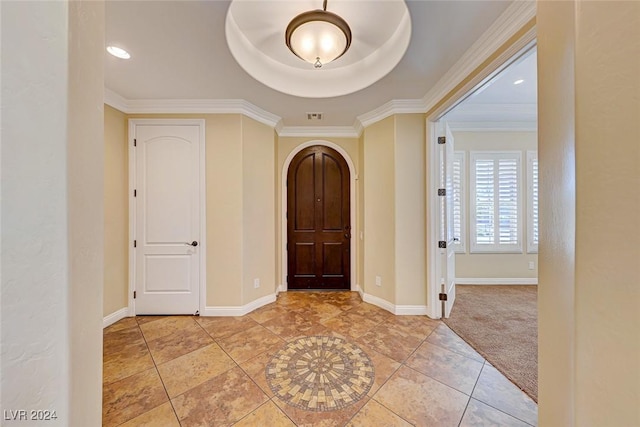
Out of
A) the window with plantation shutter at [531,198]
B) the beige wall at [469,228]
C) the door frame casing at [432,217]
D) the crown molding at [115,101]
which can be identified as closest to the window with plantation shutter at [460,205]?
the beige wall at [469,228]

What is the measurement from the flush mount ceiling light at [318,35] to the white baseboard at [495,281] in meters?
3.83

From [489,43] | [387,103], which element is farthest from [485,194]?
[489,43]

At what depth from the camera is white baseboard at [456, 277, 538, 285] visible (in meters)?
3.76

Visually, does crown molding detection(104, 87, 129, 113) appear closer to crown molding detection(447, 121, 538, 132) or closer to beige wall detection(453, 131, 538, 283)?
crown molding detection(447, 121, 538, 132)

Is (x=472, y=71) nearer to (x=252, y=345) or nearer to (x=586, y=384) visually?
(x=586, y=384)

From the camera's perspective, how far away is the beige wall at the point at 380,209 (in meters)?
2.81

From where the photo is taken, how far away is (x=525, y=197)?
147 inches

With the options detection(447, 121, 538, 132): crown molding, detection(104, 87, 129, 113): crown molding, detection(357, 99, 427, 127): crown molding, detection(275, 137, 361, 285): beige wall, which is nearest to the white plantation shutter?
detection(447, 121, 538, 132): crown molding

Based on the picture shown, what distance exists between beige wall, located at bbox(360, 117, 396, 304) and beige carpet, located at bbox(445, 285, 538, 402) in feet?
2.70

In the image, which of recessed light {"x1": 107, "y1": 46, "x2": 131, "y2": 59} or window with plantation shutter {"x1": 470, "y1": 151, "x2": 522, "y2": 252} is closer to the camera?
recessed light {"x1": 107, "y1": 46, "x2": 131, "y2": 59}

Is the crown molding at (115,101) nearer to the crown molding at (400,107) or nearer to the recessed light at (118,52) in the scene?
the recessed light at (118,52)

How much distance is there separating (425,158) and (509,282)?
2802 millimetres

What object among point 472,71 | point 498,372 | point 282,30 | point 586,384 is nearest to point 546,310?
point 586,384

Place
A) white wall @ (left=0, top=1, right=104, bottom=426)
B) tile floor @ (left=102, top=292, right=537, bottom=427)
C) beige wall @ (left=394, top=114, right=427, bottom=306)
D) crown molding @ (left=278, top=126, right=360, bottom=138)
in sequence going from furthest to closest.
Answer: crown molding @ (left=278, top=126, right=360, bottom=138), beige wall @ (left=394, top=114, right=427, bottom=306), tile floor @ (left=102, top=292, right=537, bottom=427), white wall @ (left=0, top=1, right=104, bottom=426)
